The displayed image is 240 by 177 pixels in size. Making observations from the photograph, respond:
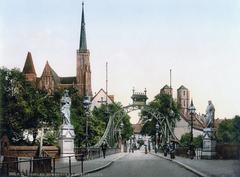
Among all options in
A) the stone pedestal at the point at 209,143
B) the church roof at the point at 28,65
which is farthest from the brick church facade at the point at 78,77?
the stone pedestal at the point at 209,143

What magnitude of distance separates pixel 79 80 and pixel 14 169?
93.6 metres

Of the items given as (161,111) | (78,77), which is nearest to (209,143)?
(161,111)

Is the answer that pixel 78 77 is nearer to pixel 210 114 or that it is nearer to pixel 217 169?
pixel 210 114

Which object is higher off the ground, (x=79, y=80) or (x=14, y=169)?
(x=79, y=80)

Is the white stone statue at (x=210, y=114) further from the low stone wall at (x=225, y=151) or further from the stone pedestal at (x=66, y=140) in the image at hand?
the stone pedestal at (x=66, y=140)

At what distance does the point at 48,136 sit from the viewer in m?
49.7

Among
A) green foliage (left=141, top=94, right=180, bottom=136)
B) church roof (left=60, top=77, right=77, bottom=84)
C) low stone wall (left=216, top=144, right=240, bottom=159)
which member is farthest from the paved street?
church roof (left=60, top=77, right=77, bottom=84)

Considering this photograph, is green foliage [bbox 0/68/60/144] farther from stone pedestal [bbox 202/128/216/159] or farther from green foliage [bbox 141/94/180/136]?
green foliage [bbox 141/94/180/136]

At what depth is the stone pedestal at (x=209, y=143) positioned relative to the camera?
33.8 meters

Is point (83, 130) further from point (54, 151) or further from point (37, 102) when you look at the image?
point (54, 151)

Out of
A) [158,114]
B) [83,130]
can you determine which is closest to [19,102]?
[83,130]

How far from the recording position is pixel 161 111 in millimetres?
74812

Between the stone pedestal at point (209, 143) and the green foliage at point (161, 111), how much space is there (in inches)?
1292

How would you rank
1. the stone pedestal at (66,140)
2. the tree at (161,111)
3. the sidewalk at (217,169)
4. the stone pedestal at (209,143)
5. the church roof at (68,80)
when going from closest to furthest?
1. the sidewalk at (217,169)
2. the stone pedestal at (66,140)
3. the stone pedestal at (209,143)
4. the tree at (161,111)
5. the church roof at (68,80)
